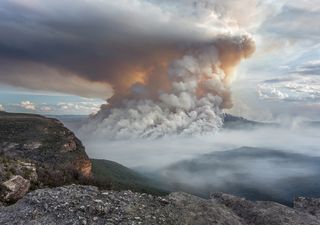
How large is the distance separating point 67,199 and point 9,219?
4666mm

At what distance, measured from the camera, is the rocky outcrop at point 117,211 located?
2950 cm

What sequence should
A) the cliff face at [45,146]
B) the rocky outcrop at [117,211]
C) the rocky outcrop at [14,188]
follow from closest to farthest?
the rocky outcrop at [117,211] < the rocky outcrop at [14,188] < the cliff face at [45,146]

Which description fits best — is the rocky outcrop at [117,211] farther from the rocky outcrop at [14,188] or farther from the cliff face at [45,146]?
the cliff face at [45,146]

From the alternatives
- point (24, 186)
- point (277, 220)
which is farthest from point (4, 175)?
point (277, 220)

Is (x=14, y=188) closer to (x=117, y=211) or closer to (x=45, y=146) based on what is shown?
(x=117, y=211)

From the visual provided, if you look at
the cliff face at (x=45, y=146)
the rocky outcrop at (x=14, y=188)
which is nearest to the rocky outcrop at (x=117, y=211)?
the rocky outcrop at (x=14, y=188)

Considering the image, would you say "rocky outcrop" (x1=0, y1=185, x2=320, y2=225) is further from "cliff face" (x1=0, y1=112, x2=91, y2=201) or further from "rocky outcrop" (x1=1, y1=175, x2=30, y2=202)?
"cliff face" (x1=0, y1=112, x2=91, y2=201)

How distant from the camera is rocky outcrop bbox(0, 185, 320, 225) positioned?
29.5 m

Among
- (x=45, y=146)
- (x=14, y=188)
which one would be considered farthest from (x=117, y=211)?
(x=45, y=146)

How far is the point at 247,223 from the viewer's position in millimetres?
39594

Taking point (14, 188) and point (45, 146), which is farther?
point (45, 146)

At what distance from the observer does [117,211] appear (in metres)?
31.1

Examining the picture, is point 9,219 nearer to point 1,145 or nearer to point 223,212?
point 223,212

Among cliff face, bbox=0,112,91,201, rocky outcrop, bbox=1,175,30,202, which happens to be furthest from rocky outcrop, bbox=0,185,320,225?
cliff face, bbox=0,112,91,201
